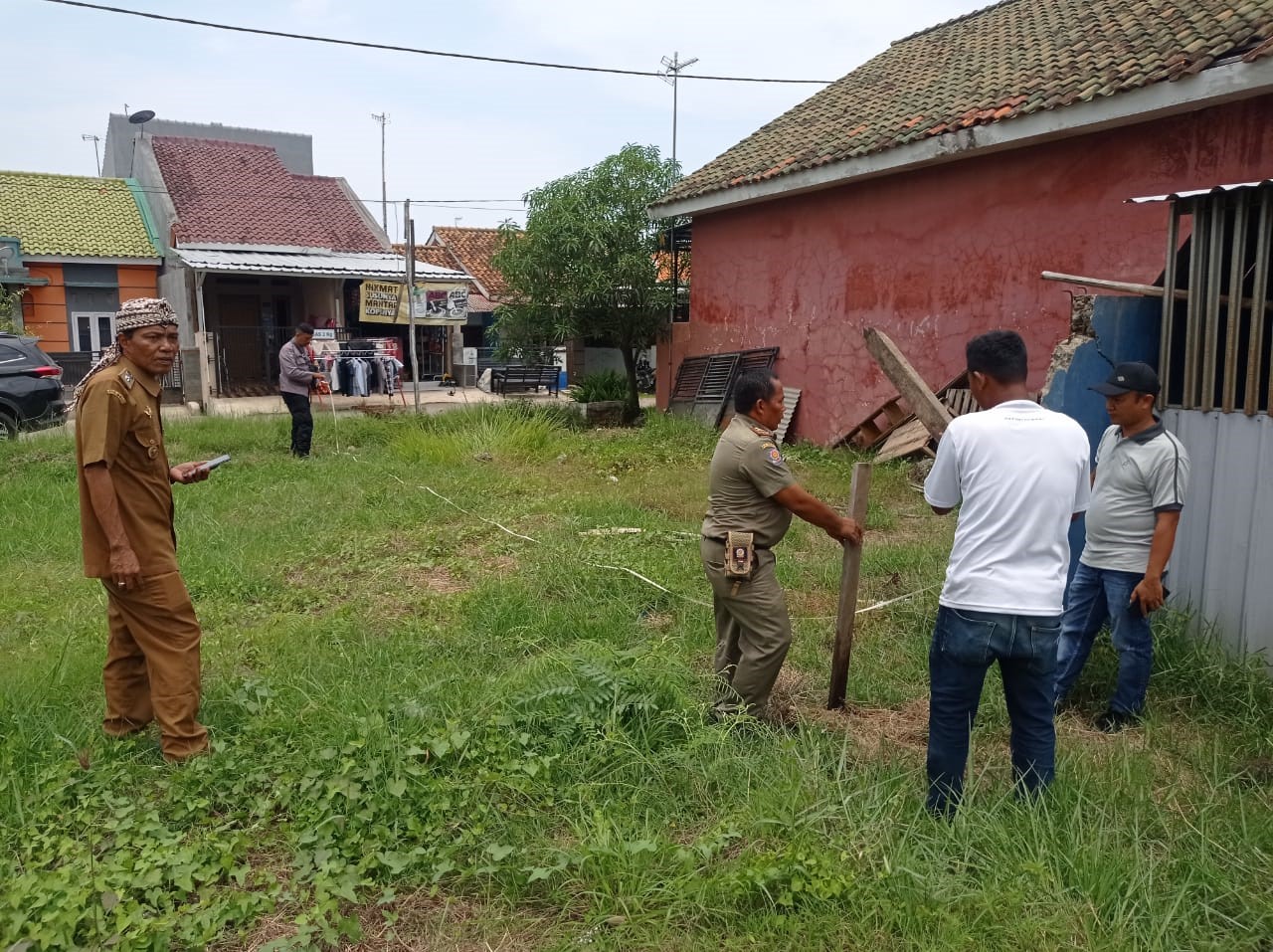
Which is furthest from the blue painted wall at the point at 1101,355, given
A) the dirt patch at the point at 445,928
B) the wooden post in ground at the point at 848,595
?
the dirt patch at the point at 445,928

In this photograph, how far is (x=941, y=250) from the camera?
1078 cm

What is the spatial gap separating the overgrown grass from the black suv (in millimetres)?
8499

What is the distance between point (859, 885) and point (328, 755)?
77.6 inches

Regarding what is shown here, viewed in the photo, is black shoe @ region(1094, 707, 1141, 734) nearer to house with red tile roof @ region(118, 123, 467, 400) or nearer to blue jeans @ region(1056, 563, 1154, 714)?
blue jeans @ region(1056, 563, 1154, 714)

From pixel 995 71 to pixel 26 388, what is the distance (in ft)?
43.9

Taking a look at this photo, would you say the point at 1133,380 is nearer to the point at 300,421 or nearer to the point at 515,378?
the point at 300,421

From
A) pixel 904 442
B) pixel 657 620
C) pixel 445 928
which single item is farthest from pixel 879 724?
pixel 904 442

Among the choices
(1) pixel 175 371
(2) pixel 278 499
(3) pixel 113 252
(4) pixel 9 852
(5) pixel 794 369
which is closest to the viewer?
(4) pixel 9 852

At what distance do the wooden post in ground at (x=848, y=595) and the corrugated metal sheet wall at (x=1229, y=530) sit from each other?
181 cm

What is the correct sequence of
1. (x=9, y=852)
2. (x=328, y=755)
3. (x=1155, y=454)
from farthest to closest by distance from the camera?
1. (x=1155, y=454)
2. (x=328, y=755)
3. (x=9, y=852)

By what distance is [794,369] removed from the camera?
13.4m

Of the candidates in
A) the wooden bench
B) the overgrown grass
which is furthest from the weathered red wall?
the wooden bench

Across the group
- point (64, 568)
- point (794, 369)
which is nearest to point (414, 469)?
point (64, 568)

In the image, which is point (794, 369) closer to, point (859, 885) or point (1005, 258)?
point (1005, 258)
